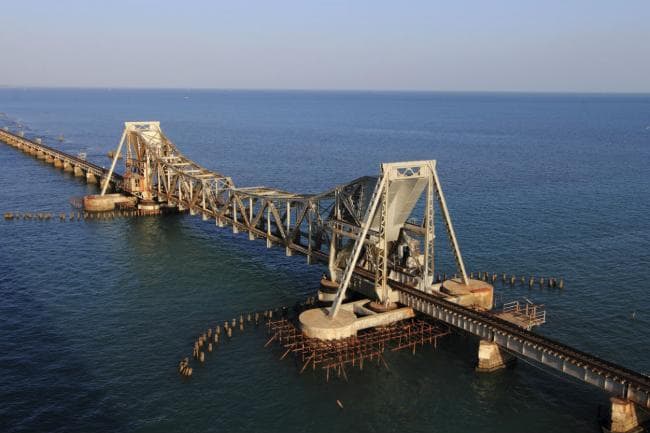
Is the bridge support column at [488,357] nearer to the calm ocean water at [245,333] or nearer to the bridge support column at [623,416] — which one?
the calm ocean water at [245,333]

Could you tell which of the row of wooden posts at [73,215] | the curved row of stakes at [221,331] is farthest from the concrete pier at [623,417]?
the row of wooden posts at [73,215]

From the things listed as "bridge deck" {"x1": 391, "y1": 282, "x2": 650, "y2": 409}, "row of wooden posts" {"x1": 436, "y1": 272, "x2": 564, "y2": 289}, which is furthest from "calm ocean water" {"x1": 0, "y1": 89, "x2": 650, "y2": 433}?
"bridge deck" {"x1": 391, "y1": 282, "x2": 650, "y2": 409}

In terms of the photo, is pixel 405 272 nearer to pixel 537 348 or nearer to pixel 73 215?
pixel 537 348

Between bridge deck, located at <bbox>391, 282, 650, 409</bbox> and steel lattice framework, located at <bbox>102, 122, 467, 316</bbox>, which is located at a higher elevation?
steel lattice framework, located at <bbox>102, 122, 467, 316</bbox>

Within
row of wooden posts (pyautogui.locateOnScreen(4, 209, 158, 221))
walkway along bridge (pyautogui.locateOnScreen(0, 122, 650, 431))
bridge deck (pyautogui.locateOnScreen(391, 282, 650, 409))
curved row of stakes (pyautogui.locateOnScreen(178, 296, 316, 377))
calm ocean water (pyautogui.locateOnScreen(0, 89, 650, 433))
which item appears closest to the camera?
bridge deck (pyautogui.locateOnScreen(391, 282, 650, 409))

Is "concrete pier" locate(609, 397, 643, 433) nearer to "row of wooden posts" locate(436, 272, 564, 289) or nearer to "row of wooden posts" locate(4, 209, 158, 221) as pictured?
"row of wooden posts" locate(436, 272, 564, 289)

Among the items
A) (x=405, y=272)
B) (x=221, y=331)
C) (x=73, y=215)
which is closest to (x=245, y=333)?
(x=221, y=331)
